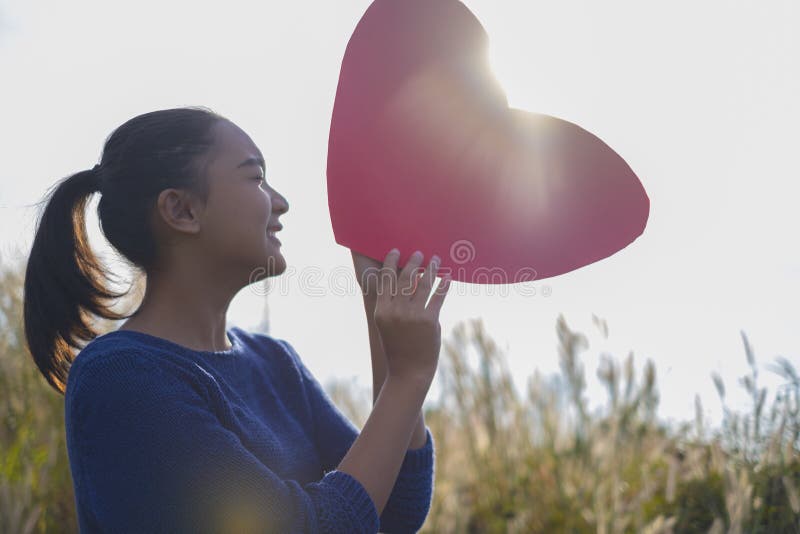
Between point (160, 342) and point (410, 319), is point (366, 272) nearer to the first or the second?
point (410, 319)

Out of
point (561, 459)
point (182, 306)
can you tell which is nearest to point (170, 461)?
point (182, 306)

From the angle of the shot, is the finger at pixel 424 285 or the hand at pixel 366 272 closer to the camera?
the finger at pixel 424 285

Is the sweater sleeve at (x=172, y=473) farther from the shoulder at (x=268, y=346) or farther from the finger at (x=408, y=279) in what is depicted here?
the shoulder at (x=268, y=346)

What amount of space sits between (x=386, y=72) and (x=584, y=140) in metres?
0.39

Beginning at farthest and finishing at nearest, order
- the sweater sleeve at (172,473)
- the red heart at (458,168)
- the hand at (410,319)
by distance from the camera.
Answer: the red heart at (458,168) < the hand at (410,319) < the sweater sleeve at (172,473)

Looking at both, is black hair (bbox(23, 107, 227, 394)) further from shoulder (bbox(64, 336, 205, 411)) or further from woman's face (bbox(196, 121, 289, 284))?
shoulder (bbox(64, 336, 205, 411))

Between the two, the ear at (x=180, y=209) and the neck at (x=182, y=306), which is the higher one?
the ear at (x=180, y=209)

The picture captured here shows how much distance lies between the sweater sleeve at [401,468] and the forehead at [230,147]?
58 centimetres

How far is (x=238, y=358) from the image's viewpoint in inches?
61.6

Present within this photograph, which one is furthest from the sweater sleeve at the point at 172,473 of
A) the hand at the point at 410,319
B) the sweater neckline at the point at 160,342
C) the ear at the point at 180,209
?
the ear at the point at 180,209

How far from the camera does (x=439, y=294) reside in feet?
4.27

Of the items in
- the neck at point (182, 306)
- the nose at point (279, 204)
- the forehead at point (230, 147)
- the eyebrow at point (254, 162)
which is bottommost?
the neck at point (182, 306)

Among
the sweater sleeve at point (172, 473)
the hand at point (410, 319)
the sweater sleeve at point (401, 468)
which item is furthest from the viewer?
the sweater sleeve at point (401, 468)

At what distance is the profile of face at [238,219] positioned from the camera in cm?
139
